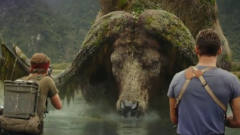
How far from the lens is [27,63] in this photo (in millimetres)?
10414

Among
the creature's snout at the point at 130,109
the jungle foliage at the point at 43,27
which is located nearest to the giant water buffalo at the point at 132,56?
the creature's snout at the point at 130,109

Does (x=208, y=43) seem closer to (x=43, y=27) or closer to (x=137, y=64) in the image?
(x=137, y=64)

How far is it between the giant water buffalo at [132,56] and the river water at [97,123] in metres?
0.40

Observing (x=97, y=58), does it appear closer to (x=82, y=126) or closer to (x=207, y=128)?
(x=82, y=126)

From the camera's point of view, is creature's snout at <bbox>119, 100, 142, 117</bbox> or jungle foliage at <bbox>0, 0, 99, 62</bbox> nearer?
creature's snout at <bbox>119, 100, 142, 117</bbox>

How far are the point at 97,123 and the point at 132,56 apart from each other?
178 cm

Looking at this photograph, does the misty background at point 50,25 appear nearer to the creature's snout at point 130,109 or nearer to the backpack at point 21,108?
the creature's snout at point 130,109

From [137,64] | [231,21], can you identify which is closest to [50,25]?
[231,21]

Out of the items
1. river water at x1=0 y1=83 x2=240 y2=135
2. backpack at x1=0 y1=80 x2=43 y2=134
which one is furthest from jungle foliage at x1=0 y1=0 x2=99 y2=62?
backpack at x1=0 y1=80 x2=43 y2=134

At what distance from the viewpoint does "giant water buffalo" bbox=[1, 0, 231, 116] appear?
10.1 meters

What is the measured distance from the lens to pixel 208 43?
432 centimetres

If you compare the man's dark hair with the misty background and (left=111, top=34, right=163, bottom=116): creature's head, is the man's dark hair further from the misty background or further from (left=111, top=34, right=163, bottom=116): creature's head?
the misty background

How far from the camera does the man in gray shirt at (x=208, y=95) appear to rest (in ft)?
14.0

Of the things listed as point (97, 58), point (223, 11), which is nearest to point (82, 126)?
point (97, 58)
